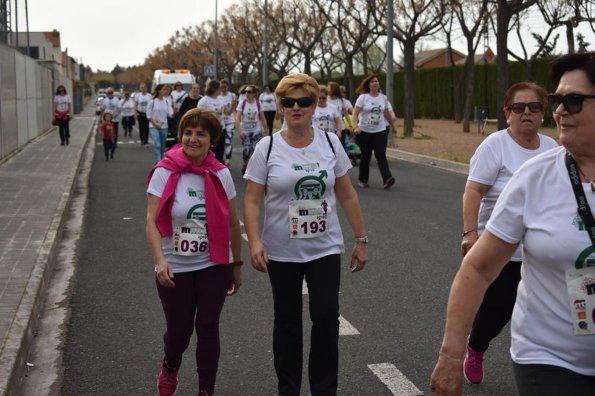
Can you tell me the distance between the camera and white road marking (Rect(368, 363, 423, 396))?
4887 mm

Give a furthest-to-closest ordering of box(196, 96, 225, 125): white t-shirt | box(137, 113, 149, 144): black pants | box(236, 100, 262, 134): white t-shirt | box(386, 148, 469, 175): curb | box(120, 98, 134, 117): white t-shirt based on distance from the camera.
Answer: box(120, 98, 134, 117): white t-shirt
box(137, 113, 149, 144): black pants
box(386, 148, 469, 175): curb
box(236, 100, 262, 134): white t-shirt
box(196, 96, 225, 125): white t-shirt

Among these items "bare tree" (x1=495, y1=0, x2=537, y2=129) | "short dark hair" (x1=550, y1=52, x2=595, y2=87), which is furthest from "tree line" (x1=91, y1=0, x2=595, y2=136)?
"short dark hair" (x1=550, y1=52, x2=595, y2=87)

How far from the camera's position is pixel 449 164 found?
19.6 m

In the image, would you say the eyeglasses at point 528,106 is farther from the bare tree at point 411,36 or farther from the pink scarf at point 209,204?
the bare tree at point 411,36

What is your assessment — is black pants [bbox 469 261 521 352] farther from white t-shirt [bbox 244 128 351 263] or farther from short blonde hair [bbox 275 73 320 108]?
short blonde hair [bbox 275 73 320 108]

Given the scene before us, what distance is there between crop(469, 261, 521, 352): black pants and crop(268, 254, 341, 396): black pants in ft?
2.72

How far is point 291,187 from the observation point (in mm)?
4566

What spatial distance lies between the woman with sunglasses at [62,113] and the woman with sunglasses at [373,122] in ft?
41.7

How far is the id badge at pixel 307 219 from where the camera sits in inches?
178

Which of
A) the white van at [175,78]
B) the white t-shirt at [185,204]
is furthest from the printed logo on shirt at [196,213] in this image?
the white van at [175,78]

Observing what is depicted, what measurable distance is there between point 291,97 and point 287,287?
94 centimetres

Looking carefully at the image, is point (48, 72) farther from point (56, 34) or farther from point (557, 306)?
point (56, 34)

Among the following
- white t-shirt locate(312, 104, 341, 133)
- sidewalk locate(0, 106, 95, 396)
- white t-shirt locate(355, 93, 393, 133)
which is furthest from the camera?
white t-shirt locate(312, 104, 341, 133)

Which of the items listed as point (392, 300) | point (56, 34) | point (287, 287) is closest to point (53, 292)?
point (392, 300)
